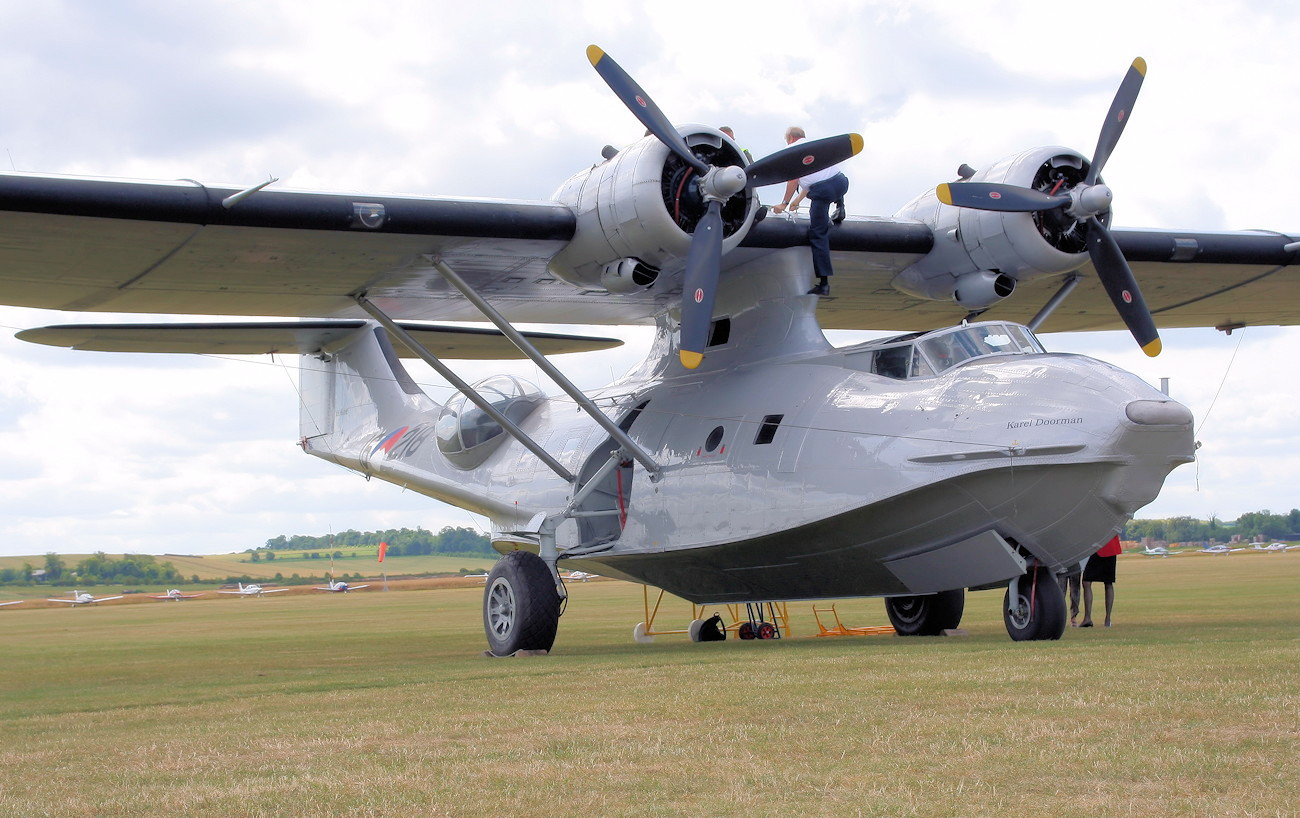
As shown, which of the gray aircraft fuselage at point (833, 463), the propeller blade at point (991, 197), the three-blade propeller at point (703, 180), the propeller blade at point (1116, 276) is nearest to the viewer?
the gray aircraft fuselage at point (833, 463)

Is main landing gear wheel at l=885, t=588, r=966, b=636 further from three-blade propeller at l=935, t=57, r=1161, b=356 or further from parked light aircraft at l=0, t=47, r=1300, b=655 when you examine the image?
three-blade propeller at l=935, t=57, r=1161, b=356

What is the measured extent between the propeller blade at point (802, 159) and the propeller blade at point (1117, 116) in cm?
261

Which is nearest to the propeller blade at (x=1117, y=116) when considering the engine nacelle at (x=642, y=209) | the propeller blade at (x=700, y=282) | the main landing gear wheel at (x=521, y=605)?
the engine nacelle at (x=642, y=209)

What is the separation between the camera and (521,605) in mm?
12750

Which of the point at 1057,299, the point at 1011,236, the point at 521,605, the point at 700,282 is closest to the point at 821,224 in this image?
the point at 700,282

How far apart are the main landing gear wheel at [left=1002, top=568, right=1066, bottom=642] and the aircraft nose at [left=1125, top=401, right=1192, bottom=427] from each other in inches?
71.4

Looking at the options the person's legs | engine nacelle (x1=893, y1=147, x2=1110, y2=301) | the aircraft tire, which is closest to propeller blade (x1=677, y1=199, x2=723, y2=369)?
the person's legs

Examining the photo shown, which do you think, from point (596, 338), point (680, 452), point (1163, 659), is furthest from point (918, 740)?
point (596, 338)

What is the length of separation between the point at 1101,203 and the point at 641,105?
4803 mm

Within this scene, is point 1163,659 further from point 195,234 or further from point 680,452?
point 195,234

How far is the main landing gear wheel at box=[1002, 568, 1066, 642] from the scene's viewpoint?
10836mm

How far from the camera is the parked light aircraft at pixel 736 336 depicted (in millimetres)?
10602

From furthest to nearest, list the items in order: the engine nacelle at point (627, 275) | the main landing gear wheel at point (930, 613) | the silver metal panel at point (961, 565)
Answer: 1. the main landing gear wheel at point (930, 613)
2. the engine nacelle at point (627, 275)
3. the silver metal panel at point (961, 565)

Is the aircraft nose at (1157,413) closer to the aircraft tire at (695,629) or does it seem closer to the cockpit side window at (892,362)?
the cockpit side window at (892,362)
